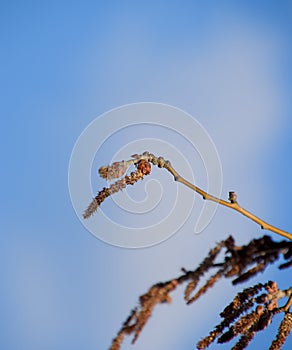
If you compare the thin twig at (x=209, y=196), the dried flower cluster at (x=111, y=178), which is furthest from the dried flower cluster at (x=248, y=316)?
the dried flower cluster at (x=111, y=178)

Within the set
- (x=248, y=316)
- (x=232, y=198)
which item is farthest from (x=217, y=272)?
(x=232, y=198)

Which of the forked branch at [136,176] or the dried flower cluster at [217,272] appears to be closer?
the dried flower cluster at [217,272]

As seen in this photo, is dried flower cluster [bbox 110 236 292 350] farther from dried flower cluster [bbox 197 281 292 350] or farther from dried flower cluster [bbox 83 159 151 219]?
dried flower cluster [bbox 83 159 151 219]

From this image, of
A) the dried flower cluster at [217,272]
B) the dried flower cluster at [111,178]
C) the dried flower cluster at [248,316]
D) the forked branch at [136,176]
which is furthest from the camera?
the dried flower cluster at [111,178]

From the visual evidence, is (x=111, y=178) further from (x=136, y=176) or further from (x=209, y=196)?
(x=209, y=196)

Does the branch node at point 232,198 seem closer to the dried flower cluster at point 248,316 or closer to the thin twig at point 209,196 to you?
the thin twig at point 209,196

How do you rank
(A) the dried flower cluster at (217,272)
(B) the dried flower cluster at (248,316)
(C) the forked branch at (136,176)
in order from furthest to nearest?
1. (C) the forked branch at (136,176)
2. (B) the dried flower cluster at (248,316)
3. (A) the dried flower cluster at (217,272)

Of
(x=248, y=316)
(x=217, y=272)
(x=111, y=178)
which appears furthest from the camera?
(x=111, y=178)

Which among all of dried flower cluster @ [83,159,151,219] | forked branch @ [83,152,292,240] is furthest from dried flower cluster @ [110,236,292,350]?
dried flower cluster @ [83,159,151,219]

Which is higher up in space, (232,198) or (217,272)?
(232,198)
